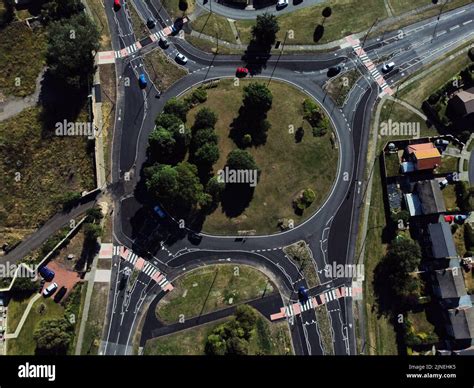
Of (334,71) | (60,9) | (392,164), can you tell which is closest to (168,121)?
(60,9)

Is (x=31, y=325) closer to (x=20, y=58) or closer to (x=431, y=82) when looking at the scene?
(x=20, y=58)

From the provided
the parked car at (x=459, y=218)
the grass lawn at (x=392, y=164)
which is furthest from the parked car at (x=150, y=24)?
the parked car at (x=459, y=218)

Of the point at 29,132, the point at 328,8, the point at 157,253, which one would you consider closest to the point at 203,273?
the point at 157,253

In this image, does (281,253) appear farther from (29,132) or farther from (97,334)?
(29,132)

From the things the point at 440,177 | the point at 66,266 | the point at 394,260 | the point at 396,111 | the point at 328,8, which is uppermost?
the point at 328,8

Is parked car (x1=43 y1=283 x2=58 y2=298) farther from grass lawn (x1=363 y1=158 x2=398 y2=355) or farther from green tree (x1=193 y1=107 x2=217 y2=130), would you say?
grass lawn (x1=363 y1=158 x2=398 y2=355)

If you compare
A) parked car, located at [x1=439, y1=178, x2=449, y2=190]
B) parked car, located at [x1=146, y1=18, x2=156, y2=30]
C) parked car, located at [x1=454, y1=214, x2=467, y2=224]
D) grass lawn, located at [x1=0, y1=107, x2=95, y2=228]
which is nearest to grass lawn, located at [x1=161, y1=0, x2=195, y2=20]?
parked car, located at [x1=146, y1=18, x2=156, y2=30]

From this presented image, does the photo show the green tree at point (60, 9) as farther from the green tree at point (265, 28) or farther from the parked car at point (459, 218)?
the parked car at point (459, 218)
